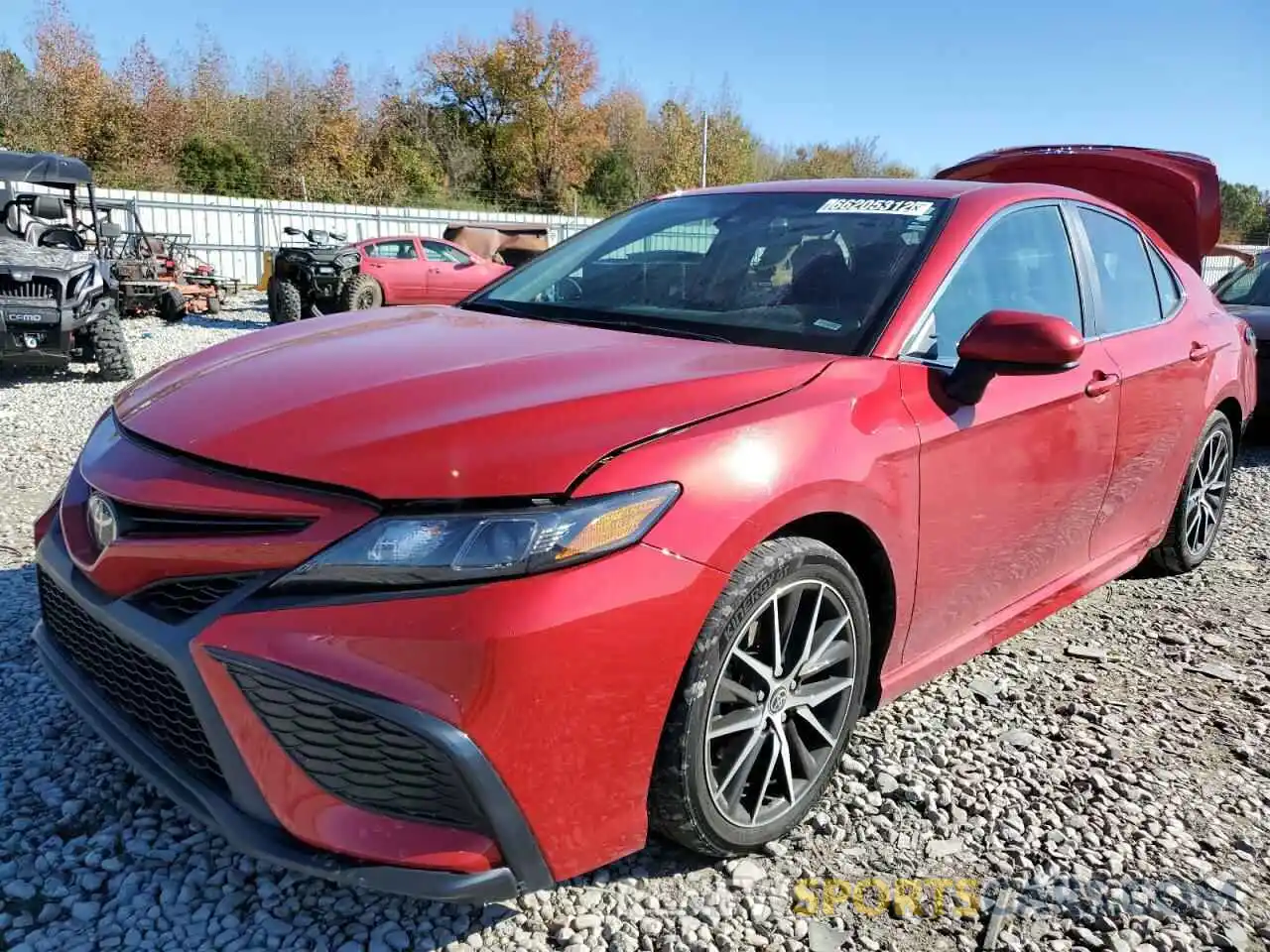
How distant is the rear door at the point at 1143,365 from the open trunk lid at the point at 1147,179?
1414 mm

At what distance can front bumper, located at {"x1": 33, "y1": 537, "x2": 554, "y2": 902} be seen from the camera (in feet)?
5.41

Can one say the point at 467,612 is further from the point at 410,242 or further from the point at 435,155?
the point at 435,155

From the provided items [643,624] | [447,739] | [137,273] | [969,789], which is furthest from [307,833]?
[137,273]

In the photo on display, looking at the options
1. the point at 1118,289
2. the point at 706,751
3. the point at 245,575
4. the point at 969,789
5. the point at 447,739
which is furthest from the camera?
the point at 1118,289

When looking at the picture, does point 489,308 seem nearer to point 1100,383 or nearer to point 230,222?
point 1100,383

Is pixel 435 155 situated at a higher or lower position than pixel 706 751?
higher

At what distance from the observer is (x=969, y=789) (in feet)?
8.64

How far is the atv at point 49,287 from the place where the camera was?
814 cm

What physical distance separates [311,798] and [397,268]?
50.2 ft

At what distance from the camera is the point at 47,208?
9.80 metres

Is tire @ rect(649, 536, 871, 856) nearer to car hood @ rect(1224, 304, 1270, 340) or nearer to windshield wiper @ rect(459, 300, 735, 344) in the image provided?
windshield wiper @ rect(459, 300, 735, 344)

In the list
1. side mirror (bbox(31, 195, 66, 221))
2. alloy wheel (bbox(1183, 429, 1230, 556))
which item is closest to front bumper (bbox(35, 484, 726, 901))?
alloy wheel (bbox(1183, 429, 1230, 556))

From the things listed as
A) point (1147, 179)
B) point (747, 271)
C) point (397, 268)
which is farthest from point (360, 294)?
point (747, 271)

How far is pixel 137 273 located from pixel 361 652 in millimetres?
15109
